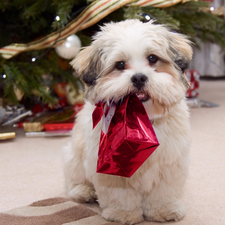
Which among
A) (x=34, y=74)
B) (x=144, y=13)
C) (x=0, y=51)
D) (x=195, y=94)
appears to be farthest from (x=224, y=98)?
(x=0, y=51)

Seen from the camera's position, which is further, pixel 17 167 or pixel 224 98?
pixel 224 98

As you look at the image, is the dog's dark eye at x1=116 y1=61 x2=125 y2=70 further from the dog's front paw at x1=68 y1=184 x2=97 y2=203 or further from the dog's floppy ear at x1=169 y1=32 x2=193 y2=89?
the dog's front paw at x1=68 y1=184 x2=97 y2=203

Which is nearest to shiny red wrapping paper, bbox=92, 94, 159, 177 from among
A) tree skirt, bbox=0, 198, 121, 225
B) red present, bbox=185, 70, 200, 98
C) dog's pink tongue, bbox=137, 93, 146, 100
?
dog's pink tongue, bbox=137, 93, 146, 100

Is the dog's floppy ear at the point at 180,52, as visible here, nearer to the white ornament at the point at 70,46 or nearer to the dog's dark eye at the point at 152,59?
the dog's dark eye at the point at 152,59

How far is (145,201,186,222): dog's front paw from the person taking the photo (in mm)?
1216

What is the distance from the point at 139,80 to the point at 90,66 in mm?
210

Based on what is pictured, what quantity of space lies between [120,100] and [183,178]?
381mm

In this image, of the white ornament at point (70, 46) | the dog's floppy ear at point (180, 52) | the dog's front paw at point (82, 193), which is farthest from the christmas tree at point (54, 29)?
the dog's front paw at point (82, 193)

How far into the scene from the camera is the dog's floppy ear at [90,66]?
116 centimetres

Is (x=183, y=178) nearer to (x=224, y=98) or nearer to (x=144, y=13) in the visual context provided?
(x=144, y=13)

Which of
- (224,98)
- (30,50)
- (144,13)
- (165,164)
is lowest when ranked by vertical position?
(224,98)

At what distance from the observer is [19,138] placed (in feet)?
7.72

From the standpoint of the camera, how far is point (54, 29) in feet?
8.06

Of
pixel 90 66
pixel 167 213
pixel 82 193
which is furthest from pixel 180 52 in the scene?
pixel 82 193
